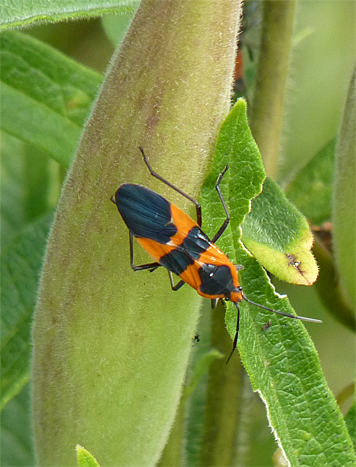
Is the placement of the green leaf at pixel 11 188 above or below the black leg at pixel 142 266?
below

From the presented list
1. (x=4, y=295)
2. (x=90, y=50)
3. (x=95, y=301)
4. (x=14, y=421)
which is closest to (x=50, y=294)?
(x=95, y=301)

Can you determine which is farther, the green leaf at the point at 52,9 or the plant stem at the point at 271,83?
the plant stem at the point at 271,83

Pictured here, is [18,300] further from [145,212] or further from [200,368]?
[145,212]

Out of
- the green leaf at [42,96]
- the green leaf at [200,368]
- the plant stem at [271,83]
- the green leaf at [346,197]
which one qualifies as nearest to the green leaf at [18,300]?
the green leaf at [42,96]

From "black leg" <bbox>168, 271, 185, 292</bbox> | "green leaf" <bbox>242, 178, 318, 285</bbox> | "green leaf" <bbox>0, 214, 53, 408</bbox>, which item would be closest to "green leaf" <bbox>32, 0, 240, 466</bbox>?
"black leg" <bbox>168, 271, 185, 292</bbox>

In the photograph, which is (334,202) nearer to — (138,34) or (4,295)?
(138,34)

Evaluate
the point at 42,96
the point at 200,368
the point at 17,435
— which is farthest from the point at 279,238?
the point at 17,435

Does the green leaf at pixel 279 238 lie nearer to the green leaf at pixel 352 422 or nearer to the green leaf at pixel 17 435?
the green leaf at pixel 352 422
